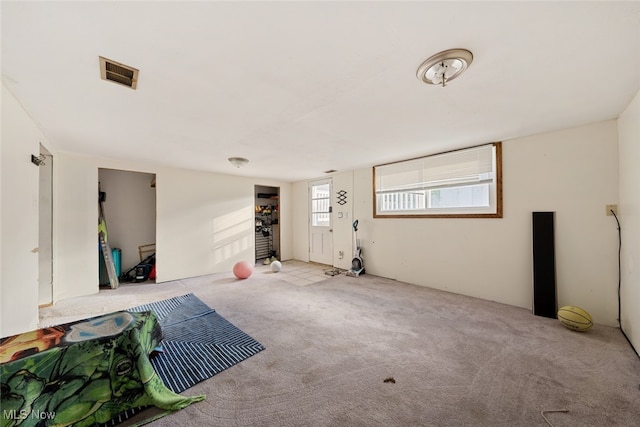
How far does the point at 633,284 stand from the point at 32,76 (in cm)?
541

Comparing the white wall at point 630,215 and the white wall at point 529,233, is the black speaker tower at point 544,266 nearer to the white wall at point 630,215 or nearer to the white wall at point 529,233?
the white wall at point 529,233

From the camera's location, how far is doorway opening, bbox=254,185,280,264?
6.82 m

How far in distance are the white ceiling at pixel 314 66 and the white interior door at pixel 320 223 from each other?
3.25 meters

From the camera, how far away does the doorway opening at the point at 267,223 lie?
6824 mm

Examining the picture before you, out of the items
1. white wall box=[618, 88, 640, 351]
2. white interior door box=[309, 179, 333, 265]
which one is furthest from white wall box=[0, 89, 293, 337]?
white wall box=[618, 88, 640, 351]

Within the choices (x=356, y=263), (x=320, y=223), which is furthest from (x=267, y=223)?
(x=356, y=263)

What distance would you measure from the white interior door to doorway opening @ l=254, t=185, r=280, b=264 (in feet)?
3.76

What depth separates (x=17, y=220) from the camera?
1.99 metres

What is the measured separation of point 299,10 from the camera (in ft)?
3.73

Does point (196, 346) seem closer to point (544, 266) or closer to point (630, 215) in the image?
point (544, 266)

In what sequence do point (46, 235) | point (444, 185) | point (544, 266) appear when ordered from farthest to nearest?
point (444, 185) < point (46, 235) < point (544, 266)

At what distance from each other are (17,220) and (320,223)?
201 inches

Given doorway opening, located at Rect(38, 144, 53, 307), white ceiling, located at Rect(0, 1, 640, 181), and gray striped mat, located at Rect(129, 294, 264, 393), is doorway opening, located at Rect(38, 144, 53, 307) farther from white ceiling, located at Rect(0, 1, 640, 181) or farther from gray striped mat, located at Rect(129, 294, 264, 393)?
gray striped mat, located at Rect(129, 294, 264, 393)

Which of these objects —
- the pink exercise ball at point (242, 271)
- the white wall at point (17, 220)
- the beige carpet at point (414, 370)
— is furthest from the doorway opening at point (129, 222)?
the white wall at point (17, 220)
